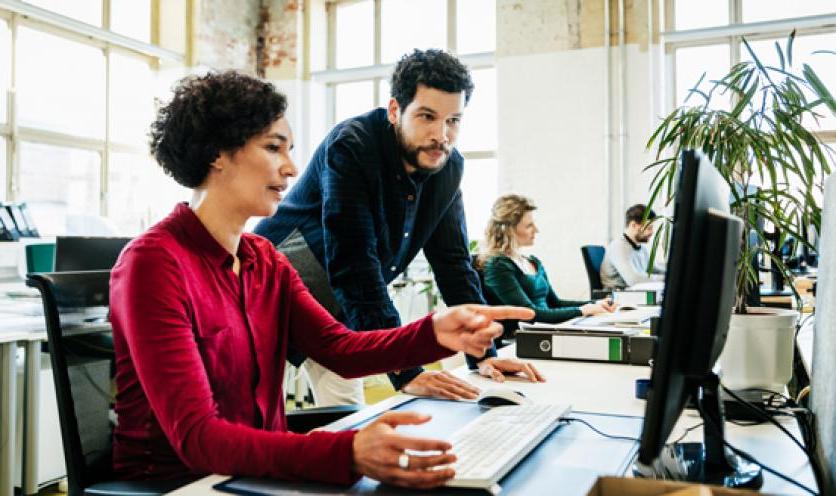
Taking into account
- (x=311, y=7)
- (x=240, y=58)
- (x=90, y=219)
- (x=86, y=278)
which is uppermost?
(x=311, y=7)

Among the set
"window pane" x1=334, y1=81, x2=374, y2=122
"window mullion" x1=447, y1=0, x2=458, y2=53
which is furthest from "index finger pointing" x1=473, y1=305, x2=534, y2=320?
"window pane" x1=334, y1=81, x2=374, y2=122

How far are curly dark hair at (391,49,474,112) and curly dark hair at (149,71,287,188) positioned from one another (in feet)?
1.81

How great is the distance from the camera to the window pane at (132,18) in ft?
21.6

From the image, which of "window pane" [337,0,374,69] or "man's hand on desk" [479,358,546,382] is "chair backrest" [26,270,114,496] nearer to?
"man's hand on desk" [479,358,546,382]

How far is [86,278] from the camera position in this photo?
1282mm

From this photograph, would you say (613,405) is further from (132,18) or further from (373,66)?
(132,18)

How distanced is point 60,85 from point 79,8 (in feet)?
2.56

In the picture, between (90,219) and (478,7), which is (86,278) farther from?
(478,7)

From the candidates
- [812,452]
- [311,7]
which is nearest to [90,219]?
[311,7]

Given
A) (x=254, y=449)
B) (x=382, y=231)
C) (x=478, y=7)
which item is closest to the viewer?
(x=254, y=449)

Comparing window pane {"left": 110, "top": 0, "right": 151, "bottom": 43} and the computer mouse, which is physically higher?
window pane {"left": 110, "top": 0, "right": 151, "bottom": 43}

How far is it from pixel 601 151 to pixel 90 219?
414cm

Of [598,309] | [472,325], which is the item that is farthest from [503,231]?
[472,325]

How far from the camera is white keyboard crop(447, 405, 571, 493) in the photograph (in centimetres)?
84
